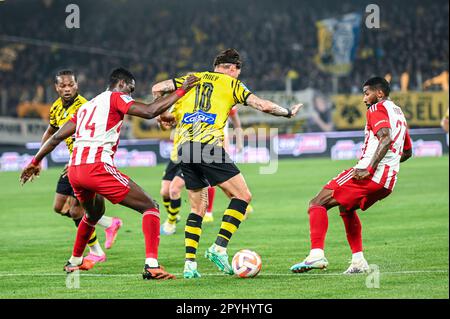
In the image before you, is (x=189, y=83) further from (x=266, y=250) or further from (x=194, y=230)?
(x=266, y=250)

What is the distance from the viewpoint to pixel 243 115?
107 feet

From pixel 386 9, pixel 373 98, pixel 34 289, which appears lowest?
pixel 34 289

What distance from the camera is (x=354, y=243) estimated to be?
8.93 meters

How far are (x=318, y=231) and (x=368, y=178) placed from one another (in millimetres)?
730

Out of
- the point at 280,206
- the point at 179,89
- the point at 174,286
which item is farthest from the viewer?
the point at 280,206

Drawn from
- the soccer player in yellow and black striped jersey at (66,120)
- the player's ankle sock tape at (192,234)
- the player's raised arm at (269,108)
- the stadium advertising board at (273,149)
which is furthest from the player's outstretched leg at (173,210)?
the stadium advertising board at (273,149)

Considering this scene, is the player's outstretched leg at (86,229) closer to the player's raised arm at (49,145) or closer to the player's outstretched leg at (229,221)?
the player's raised arm at (49,145)

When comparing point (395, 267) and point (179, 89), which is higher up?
point (179, 89)

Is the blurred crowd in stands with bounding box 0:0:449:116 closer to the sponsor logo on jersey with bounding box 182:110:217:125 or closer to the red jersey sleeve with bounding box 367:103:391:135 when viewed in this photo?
the sponsor logo on jersey with bounding box 182:110:217:125

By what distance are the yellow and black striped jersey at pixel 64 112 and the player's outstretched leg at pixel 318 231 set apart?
10.2 feet

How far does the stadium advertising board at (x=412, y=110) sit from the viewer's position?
31.8 m

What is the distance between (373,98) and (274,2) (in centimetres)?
3382

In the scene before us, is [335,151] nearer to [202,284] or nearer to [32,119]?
[32,119]

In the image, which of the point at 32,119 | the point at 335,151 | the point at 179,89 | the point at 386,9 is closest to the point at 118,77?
the point at 179,89
